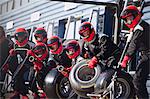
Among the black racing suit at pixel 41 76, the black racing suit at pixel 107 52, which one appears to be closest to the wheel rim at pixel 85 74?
the black racing suit at pixel 107 52

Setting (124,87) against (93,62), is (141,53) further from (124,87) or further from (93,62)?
(93,62)

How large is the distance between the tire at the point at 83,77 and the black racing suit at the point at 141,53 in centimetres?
53

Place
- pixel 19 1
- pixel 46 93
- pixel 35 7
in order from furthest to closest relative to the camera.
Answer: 1. pixel 19 1
2. pixel 35 7
3. pixel 46 93

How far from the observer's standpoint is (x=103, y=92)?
420 centimetres

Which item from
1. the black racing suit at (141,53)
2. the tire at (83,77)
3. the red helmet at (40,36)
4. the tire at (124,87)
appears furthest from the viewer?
the red helmet at (40,36)

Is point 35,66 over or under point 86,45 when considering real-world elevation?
under

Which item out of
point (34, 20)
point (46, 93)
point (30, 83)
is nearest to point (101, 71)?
point (46, 93)

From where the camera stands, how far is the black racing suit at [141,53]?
159 inches

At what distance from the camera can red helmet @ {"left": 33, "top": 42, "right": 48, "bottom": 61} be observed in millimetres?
5345

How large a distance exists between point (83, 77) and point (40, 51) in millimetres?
1064

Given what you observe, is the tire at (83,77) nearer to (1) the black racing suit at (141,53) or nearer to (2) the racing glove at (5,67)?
(1) the black racing suit at (141,53)

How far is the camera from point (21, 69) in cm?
552

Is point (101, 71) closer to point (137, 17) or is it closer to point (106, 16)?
point (137, 17)

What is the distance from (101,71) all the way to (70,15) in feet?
9.11
